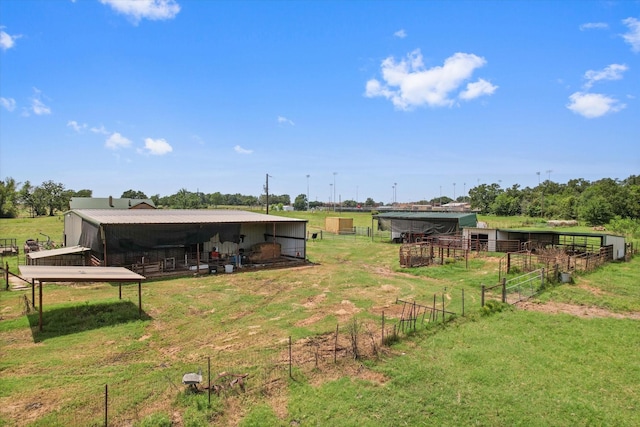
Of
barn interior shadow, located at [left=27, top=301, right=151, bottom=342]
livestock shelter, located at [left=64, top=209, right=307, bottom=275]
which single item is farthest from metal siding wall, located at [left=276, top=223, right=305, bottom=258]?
barn interior shadow, located at [left=27, top=301, right=151, bottom=342]

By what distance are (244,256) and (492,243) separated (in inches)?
840

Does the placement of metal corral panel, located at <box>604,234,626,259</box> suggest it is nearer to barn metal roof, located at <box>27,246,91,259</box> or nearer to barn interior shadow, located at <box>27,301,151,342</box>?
barn interior shadow, located at <box>27,301,151,342</box>

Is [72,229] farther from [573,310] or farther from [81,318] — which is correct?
[573,310]

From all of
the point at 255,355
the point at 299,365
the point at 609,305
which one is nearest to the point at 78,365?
the point at 255,355

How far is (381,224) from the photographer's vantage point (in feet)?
150

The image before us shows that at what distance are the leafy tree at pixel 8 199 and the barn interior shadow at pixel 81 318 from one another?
74.7 m

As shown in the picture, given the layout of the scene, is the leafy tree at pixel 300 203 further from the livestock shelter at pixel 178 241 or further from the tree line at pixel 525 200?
the livestock shelter at pixel 178 241

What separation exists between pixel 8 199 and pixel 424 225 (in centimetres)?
7891

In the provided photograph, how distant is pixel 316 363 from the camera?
32.7ft

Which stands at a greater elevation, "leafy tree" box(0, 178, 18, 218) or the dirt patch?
"leafy tree" box(0, 178, 18, 218)

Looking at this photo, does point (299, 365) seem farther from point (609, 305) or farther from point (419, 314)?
point (609, 305)

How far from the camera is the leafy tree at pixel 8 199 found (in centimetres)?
7000

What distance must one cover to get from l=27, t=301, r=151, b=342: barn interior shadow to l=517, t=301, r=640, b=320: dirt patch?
15834mm

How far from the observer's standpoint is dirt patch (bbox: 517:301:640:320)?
14680 millimetres
